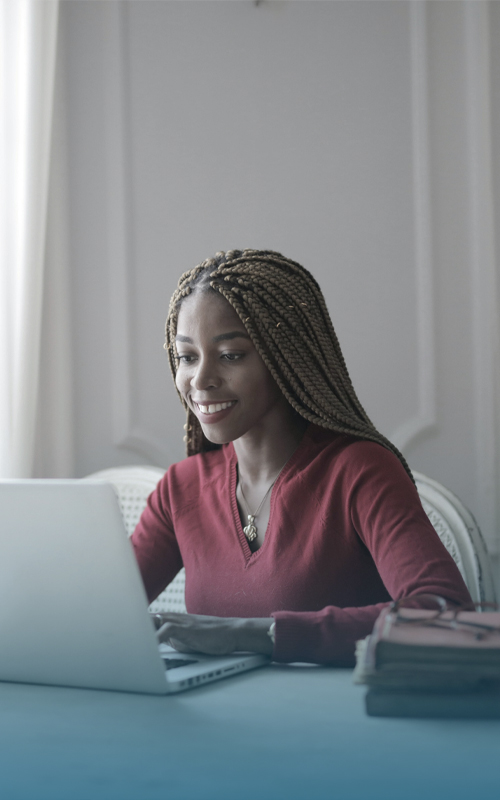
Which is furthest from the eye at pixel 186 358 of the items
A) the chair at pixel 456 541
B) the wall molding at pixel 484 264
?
the wall molding at pixel 484 264

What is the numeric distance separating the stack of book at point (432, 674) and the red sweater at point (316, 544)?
0.25 metres

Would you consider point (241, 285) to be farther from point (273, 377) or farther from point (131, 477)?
point (131, 477)

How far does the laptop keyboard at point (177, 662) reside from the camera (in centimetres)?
86

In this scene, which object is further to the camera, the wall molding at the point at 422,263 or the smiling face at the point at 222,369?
the wall molding at the point at 422,263

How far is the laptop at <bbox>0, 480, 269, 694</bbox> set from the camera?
74 centimetres

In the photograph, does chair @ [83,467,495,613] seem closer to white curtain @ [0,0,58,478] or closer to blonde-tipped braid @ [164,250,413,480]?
blonde-tipped braid @ [164,250,413,480]

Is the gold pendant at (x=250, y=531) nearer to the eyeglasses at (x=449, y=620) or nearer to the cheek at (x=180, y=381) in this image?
the cheek at (x=180, y=381)

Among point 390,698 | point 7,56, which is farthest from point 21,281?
point 390,698

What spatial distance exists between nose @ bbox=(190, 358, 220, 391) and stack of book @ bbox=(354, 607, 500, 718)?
63 cm

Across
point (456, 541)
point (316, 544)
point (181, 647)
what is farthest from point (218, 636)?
point (456, 541)

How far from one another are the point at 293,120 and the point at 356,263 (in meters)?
0.46

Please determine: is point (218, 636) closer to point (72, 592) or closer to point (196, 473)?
point (72, 592)

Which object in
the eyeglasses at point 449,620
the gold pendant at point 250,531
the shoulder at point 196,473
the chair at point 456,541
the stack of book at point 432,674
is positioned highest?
the shoulder at point 196,473

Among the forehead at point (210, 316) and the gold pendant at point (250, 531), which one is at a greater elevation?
the forehead at point (210, 316)
